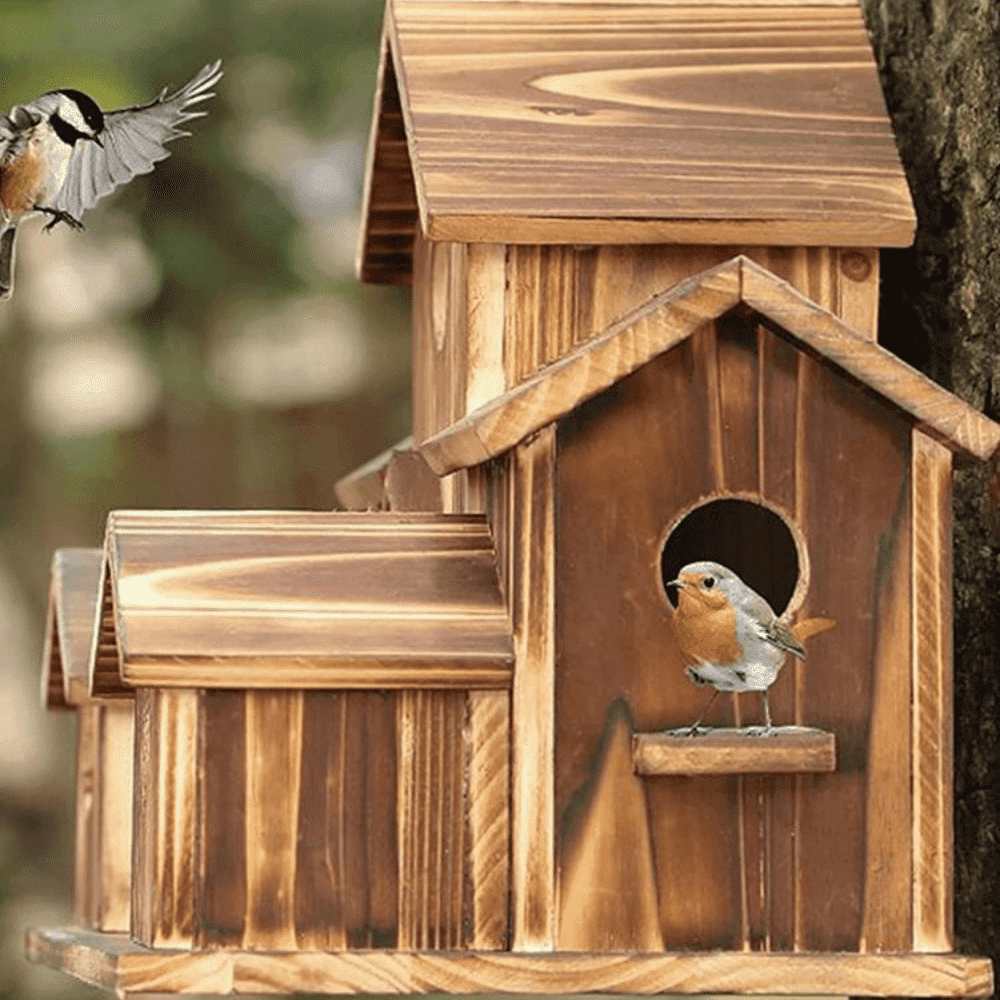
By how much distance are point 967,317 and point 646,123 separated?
42cm

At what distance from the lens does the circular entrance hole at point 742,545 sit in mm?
3193

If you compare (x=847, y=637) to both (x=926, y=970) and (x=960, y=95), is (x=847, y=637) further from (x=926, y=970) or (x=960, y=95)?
(x=960, y=95)

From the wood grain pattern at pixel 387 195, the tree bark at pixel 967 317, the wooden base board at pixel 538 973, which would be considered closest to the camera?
the wooden base board at pixel 538 973

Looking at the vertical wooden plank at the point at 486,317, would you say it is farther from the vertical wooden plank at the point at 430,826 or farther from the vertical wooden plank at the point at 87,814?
the vertical wooden plank at the point at 87,814

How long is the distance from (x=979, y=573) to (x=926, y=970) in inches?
24.0

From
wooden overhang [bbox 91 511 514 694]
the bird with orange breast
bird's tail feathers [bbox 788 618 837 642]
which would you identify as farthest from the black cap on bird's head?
bird's tail feathers [bbox 788 618 837 642]

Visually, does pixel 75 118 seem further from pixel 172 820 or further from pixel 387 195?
pixel 387 195

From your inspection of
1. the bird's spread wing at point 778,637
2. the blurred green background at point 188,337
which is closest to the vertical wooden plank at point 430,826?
the bird's spread wing at point 778,637

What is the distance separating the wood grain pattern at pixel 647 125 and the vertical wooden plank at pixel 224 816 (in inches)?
23.3

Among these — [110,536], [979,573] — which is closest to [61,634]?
[110,536]

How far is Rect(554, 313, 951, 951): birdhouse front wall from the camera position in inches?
107

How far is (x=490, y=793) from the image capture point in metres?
2.72

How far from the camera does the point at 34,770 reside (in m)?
6.94

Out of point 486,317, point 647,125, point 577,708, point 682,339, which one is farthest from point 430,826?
point 647,125
